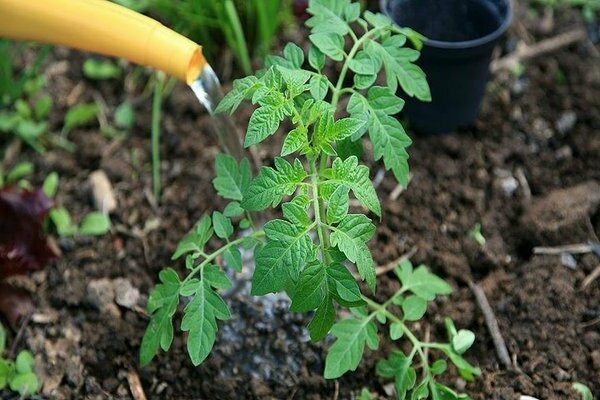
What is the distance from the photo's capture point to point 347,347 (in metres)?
1.50

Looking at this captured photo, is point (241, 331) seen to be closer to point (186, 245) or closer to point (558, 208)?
point (186, 245)

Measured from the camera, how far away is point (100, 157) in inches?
85.3

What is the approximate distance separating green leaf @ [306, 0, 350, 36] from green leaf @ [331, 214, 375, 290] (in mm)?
394

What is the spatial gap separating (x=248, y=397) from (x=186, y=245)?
38 cm

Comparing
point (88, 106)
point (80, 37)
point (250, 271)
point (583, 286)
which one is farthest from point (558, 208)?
point (88, 106)

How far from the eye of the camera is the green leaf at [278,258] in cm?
126

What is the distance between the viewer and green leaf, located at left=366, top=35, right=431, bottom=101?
1.48 metres

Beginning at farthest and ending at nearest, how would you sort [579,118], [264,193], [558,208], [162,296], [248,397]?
[579,118] → [558,208] → [248,397] → [162,296] → [264,193]

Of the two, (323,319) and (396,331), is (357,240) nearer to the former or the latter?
(323,319)

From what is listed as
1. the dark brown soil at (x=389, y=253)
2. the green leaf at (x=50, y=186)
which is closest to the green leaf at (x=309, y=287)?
the dark brown soil at (x=389, y=253)

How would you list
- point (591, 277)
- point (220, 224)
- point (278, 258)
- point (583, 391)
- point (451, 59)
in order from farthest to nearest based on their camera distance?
point (451, 59) < point (591, 277) < point (583, 391) < point (220, 224) < point (278, 258)

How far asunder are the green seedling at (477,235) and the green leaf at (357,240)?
0.67 metres

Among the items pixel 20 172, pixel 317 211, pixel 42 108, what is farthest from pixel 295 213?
pixel 42 108

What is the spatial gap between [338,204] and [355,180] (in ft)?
0.18
